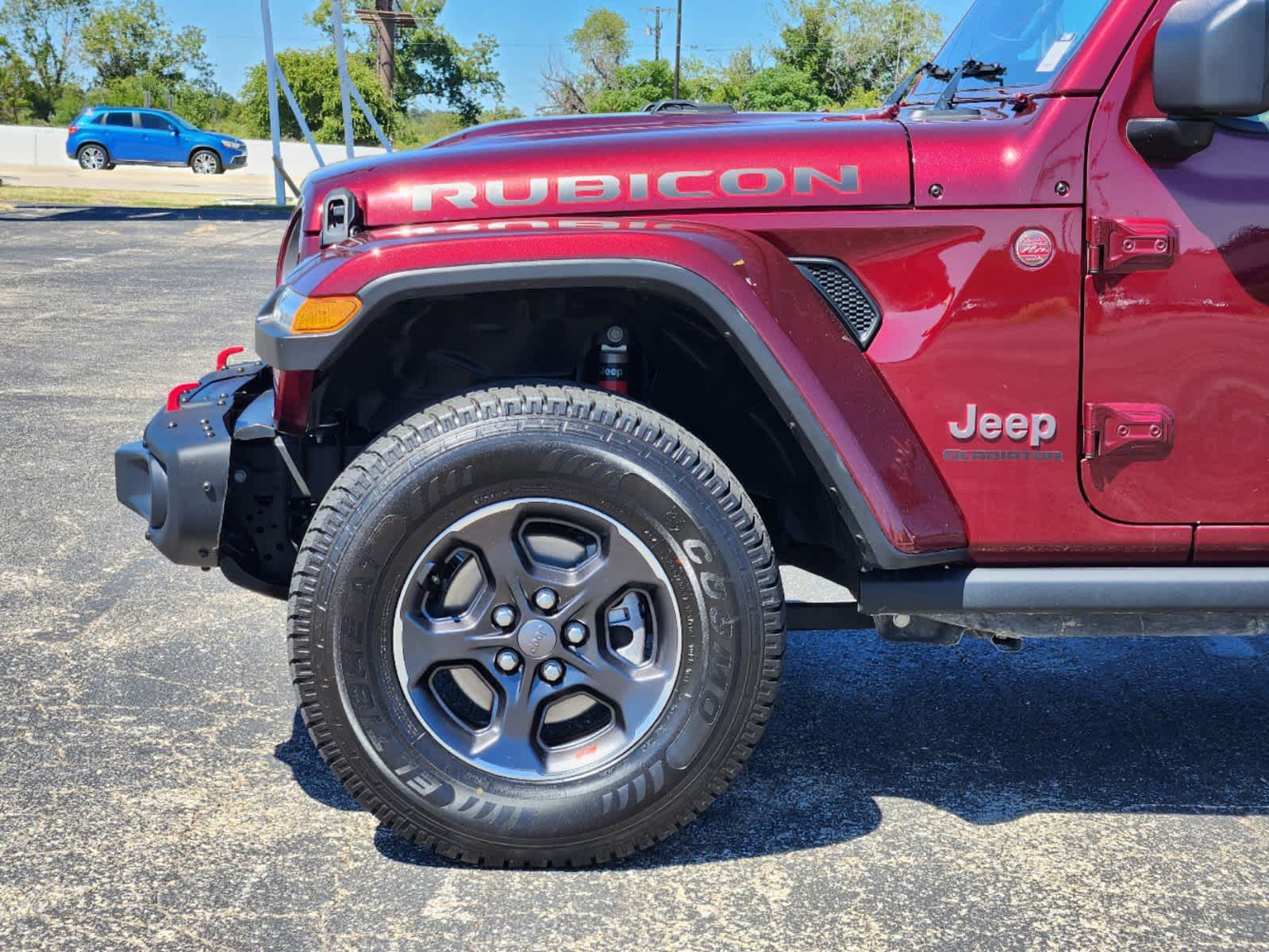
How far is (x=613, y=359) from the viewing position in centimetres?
288

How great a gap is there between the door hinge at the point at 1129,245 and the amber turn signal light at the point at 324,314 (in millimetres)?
1404

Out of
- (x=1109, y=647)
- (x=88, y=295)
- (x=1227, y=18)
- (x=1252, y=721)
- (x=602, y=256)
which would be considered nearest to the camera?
(x=1227, y=18)

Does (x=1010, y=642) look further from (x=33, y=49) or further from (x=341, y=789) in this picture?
(x=33, y=49)

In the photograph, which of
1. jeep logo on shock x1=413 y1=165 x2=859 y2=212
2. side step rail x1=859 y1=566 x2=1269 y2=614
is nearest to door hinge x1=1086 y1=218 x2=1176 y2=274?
jeep logo on shock x1=413 y1=165 x2=859 y2=212

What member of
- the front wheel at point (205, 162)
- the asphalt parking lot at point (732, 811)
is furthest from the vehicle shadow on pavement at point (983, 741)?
the front wheel at point (205, 162)

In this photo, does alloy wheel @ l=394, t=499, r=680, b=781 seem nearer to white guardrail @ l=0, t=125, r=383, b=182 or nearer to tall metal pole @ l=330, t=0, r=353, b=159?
tall metal pole @ l=330, t=0, r=353, b=159

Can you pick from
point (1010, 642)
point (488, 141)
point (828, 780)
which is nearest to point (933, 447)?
point (1010, 642)

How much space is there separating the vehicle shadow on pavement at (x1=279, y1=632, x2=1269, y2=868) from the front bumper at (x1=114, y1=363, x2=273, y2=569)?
2.08 ft

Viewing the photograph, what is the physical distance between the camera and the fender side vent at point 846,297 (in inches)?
104

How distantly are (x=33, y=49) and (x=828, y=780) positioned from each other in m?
74.1

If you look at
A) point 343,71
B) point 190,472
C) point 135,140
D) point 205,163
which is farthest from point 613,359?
point 205,163

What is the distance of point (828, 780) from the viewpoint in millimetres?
3123

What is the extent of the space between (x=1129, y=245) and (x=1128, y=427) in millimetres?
347

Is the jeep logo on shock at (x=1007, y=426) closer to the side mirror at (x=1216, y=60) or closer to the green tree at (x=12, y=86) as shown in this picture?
the side mirror at (x=1216, y=60)
